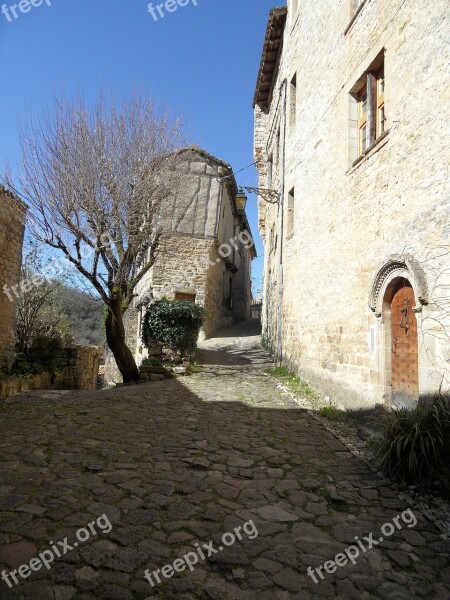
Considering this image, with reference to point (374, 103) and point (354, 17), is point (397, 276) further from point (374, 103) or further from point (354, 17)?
point (354, 17)

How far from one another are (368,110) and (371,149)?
825 millimetres

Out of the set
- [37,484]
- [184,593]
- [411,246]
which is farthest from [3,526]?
[411,246]

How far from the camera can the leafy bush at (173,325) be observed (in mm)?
9789

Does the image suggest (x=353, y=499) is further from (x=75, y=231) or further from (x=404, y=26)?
(x=75, y=231)

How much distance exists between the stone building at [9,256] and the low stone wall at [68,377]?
2.41ft

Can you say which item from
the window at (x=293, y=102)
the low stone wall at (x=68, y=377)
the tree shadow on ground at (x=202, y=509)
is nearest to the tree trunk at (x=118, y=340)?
the low stone wall at (x=68, y=377)

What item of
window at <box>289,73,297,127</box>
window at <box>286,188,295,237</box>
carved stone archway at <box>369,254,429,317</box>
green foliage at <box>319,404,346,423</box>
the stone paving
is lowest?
the stone paving

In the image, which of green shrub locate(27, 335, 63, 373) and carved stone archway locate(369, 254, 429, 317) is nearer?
→ carved stone archway locate(369, 254, 429, 317)

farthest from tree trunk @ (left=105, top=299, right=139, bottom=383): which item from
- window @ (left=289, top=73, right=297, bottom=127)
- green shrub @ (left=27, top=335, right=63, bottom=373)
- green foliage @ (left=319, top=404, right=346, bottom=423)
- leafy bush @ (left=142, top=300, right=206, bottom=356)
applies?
window @ (left=289, top=73, right=297, bottom=127)

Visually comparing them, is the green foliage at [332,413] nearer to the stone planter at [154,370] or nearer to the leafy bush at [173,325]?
the stone planter at [154,370]

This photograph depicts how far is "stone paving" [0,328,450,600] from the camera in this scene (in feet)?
6.73

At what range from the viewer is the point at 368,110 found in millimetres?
5789

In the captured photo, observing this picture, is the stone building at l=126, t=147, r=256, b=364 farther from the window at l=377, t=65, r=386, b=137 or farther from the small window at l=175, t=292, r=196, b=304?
the window at l=377, t=65, r=386, b=137

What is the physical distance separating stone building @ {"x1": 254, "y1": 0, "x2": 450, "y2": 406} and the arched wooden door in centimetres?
1
